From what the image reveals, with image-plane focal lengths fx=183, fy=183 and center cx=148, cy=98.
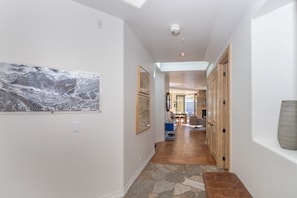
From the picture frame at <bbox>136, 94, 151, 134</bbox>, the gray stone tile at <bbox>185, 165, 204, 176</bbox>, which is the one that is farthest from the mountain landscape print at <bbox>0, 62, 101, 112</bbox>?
the gray stone tile at <bbox>185, 165, 204, 176</bbox>

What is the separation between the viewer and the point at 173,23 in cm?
277

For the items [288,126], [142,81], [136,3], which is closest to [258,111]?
[288,126]

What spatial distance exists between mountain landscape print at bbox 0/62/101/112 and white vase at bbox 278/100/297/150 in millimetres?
1998

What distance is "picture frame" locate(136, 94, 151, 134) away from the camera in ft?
11.0

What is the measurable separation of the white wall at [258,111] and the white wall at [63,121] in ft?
5.33

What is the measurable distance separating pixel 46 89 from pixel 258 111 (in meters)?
2.28

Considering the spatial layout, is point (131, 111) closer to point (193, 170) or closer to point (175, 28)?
point (175, 28)

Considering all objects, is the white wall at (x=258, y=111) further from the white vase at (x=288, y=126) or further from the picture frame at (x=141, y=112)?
the picture frame at (x=141, y=112)

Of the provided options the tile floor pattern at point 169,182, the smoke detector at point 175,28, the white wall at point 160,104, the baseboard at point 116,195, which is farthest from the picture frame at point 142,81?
the white wall at point 160,104

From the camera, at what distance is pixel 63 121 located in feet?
6.93

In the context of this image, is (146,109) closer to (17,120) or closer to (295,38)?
(17,120)

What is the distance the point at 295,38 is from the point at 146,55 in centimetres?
283

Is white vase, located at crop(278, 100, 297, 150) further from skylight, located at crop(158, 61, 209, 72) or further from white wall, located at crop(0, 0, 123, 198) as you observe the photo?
skylight, located at crop(158, 61, 209, 72)

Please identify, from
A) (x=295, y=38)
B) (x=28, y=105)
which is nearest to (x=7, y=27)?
(x=28, y=105)
